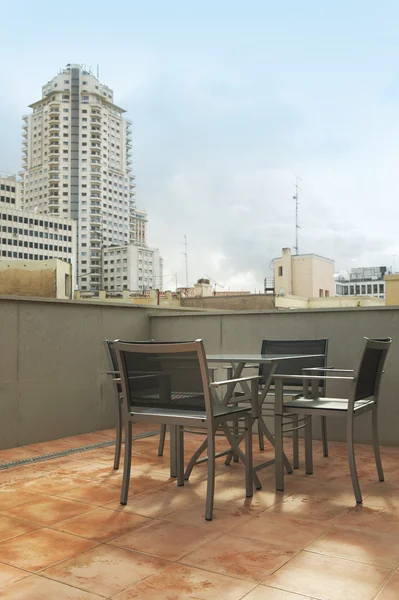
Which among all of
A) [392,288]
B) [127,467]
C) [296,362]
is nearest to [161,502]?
[127,467]

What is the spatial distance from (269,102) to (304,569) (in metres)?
58.8

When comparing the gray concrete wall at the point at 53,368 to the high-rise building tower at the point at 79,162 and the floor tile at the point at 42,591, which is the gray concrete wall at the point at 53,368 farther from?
the high-rise building tower at the point at 79,162

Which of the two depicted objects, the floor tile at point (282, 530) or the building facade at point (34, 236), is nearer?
the floor tile at point (282, 530)

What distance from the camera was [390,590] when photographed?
1.95 m

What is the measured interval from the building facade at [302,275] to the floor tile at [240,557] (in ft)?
89.6

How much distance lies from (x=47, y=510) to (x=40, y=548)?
1.80 ft

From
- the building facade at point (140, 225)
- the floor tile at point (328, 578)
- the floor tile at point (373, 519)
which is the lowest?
the floor tile at point (373, 519)

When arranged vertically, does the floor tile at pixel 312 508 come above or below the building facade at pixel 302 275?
below

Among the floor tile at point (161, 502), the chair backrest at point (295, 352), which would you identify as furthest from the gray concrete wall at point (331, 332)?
the floor tile at point (161, 502)

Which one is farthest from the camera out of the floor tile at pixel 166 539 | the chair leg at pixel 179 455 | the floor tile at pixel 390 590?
the chair leg at pixel 179 455

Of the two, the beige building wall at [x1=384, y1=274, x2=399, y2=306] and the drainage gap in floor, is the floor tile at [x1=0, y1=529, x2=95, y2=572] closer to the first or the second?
the drainage gap in floor

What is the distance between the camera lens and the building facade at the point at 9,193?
91.2 meters

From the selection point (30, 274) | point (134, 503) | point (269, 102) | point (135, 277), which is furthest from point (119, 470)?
point (135, 277)

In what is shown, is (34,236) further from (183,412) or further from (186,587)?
(186,587)
